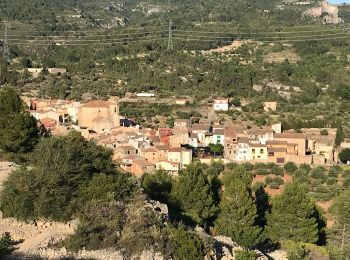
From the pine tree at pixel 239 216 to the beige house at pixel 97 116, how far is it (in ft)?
52.9

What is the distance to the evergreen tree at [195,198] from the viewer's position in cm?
1864

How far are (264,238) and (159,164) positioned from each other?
11.3 meters

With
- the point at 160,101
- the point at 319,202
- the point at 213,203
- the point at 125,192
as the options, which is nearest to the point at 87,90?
the point at 160,101

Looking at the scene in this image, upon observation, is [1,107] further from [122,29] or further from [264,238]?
[122,29]

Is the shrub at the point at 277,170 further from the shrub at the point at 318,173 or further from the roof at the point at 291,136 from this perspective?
the roof at the point at 291,136

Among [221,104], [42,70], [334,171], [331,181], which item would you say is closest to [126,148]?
[331,181]

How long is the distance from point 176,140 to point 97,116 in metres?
5.46

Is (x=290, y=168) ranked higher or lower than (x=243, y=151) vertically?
lower

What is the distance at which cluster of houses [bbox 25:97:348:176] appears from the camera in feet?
97.5

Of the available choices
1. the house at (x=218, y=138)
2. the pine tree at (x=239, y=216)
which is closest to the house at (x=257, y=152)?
the house at (x=218, y=138)

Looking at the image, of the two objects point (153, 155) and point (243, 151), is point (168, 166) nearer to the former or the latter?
Answer: point (153, 155)

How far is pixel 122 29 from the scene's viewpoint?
227 ft

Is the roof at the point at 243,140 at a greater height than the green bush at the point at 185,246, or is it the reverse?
the green bush at the point at 185,246

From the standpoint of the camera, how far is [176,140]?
32.0 m
